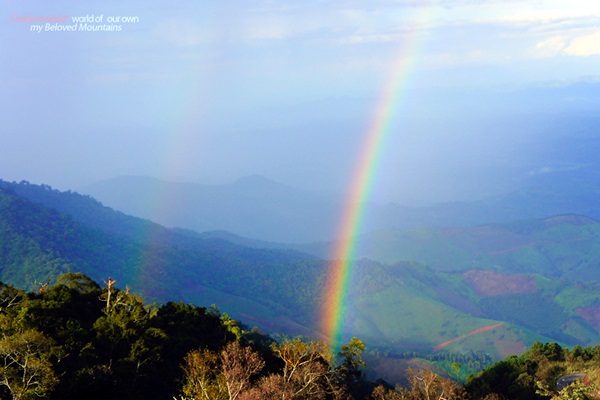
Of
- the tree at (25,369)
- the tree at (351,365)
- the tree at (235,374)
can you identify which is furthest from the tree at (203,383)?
the tree at (351,365)

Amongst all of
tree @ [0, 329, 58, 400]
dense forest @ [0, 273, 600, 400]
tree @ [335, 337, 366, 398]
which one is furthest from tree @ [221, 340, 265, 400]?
tree @ [335, 337, 366, 398]

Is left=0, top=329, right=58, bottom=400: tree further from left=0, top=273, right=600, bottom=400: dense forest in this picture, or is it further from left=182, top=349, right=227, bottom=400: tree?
left=182, top=349, right=227, bottom=400: tree

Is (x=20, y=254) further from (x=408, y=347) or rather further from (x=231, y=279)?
(x=408, y=347)

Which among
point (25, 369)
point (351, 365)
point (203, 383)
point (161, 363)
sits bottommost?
point (351, 365)

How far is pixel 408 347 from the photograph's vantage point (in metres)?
178

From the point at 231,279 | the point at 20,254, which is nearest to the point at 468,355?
the point at 231,279

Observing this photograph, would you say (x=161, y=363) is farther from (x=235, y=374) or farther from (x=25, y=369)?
(x=235, y=374)

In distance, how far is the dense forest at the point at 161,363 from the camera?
26016 mm

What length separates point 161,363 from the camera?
35469mm

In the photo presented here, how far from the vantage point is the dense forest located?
85.4ft

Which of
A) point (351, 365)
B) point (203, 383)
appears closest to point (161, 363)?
point (203, 383)

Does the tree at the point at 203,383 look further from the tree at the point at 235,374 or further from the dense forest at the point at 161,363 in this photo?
the tree at the point at 235,374

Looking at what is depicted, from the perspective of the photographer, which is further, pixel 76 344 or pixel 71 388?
pixel 76 344

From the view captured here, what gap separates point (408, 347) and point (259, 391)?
16047 cm
